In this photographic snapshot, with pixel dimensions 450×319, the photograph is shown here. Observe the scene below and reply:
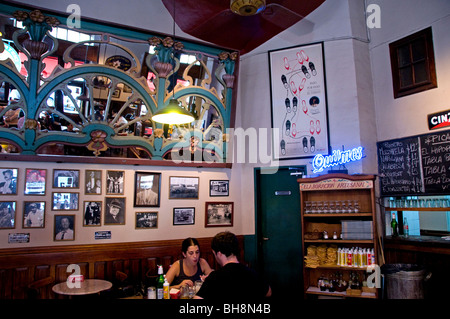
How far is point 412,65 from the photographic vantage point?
514 cm

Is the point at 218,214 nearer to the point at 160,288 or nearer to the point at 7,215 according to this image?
the point at 160,288

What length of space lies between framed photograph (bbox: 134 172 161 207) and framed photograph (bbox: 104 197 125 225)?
233mm

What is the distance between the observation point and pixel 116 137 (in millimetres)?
4969

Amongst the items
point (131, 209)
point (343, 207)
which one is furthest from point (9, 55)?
point (343, 207)

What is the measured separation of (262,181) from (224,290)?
391cm

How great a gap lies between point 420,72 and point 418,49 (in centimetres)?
38

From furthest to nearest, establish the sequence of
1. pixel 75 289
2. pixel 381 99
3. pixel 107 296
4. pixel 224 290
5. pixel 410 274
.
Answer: pixel 381 99
pixel 410 274
pixel 75 289
pixel 107 296
pixel 224 290

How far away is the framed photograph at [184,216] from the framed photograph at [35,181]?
2.04 m

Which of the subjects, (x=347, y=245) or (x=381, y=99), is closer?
(x=347, y=245)

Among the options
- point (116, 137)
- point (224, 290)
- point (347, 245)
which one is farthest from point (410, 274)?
point (116, 137)

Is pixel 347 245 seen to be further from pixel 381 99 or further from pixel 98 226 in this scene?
pixel 98 226

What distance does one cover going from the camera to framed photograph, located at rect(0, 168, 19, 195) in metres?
4.38

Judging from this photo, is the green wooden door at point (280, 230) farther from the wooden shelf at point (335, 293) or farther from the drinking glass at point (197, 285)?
the drinking glass at point (197, 285)
